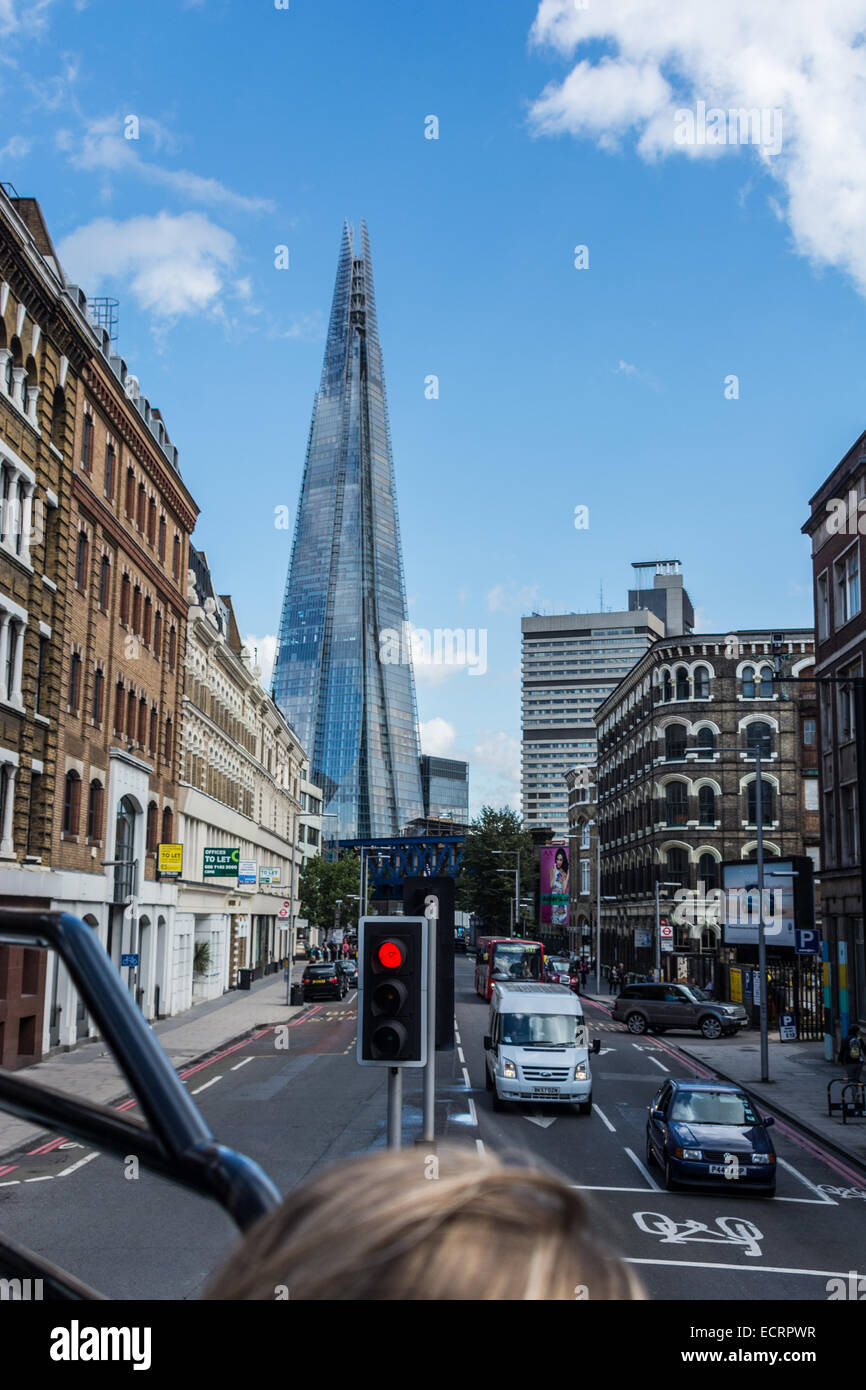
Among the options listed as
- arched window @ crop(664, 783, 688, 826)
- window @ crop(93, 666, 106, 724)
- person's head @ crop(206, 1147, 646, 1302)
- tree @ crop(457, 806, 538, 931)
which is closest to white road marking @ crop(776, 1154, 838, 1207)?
person's head @ crop(206, 1147, 646, 1302)

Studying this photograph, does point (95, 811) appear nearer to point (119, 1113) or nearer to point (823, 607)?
point (823, 607)

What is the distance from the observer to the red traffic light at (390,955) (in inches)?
458

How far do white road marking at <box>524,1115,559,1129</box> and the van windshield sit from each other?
1483 mm

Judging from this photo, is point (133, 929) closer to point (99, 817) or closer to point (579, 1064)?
point (99, 817)

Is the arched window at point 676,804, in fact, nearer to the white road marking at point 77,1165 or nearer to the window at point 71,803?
the window at point 71,803

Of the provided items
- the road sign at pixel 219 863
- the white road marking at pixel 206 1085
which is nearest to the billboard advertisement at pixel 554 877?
the road sign at pixel 219 863

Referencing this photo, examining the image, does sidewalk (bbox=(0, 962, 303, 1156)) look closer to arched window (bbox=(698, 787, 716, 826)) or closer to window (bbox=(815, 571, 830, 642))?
window (bbox=(815, 571, 830, 642))

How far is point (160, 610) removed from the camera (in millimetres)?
48094

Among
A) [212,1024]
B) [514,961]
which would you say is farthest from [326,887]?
[212,1024]

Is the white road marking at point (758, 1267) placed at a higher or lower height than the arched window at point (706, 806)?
lower

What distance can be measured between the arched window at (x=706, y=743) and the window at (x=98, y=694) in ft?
151

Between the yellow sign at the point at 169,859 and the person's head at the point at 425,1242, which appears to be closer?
the person's head at the point at 425,1242
